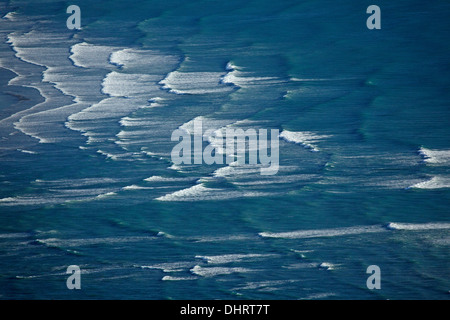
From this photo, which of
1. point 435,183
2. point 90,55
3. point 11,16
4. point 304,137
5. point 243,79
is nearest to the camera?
point 435,183

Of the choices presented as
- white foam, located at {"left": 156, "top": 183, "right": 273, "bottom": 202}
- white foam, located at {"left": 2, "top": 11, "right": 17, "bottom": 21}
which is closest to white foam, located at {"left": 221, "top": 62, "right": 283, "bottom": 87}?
white foam, located at {"left": 156, "top": 183, "right": 273, "bottom": 202}

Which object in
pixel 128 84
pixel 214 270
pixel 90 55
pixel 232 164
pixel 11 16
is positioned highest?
pixel 11 16

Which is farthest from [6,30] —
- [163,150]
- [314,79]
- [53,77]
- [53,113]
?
[163,150]

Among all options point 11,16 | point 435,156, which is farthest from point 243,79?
point 11,16

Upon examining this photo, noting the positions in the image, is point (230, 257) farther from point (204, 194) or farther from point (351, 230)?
point (204, 194)

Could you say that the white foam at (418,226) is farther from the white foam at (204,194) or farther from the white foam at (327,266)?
the white foam at (204,194)

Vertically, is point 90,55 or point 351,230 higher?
point 90,55

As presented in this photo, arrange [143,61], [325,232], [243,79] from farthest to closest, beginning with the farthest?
[143,61], [243,79], [325,232]
